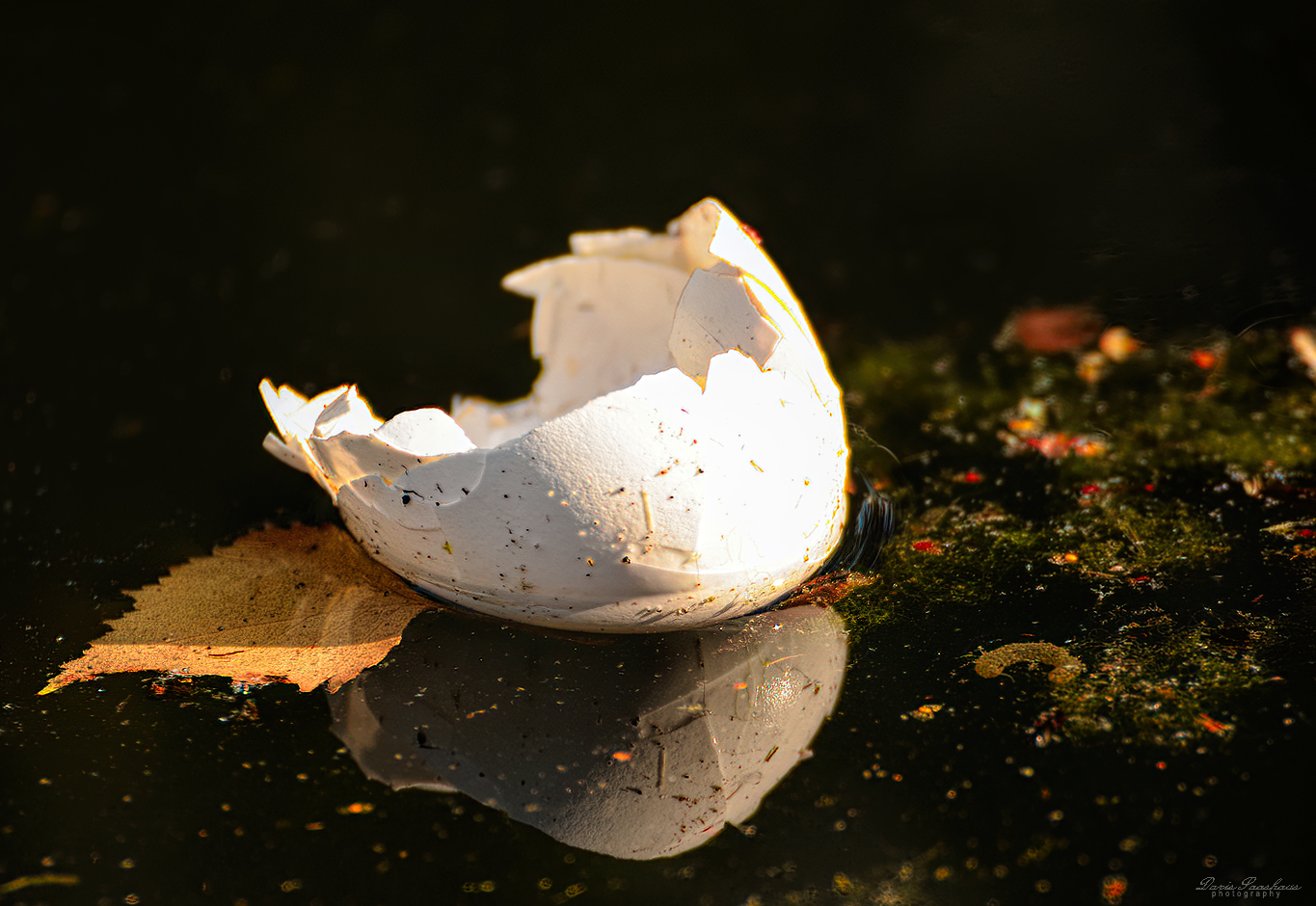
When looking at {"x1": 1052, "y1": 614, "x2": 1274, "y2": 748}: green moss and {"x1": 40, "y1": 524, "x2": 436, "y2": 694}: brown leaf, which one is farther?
{"x1": 40, "y1": 524, "x2": 436, "y2": 694}: brown leaf

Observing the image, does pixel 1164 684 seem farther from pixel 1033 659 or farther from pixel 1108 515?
pixel 1108 515

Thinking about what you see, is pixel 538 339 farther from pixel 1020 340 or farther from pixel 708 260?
pixel 1020 340

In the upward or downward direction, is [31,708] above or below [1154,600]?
above

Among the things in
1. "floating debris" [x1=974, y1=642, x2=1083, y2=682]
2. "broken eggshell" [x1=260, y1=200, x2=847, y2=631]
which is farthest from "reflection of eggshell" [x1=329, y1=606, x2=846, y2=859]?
"floating debris" [x1=974, y1=642, x2=1083, y2=682]

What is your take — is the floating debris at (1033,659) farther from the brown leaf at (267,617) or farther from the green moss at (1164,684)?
the brown leaf at (267,617)

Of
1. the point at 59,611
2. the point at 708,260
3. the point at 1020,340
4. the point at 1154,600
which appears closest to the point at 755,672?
the point at 1154,600

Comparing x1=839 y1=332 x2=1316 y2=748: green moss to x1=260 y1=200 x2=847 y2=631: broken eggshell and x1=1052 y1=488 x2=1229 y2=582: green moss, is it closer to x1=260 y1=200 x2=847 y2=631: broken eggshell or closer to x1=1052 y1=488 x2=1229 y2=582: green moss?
x1=1052 y1=488 x2=1229 y2=582: green moss
